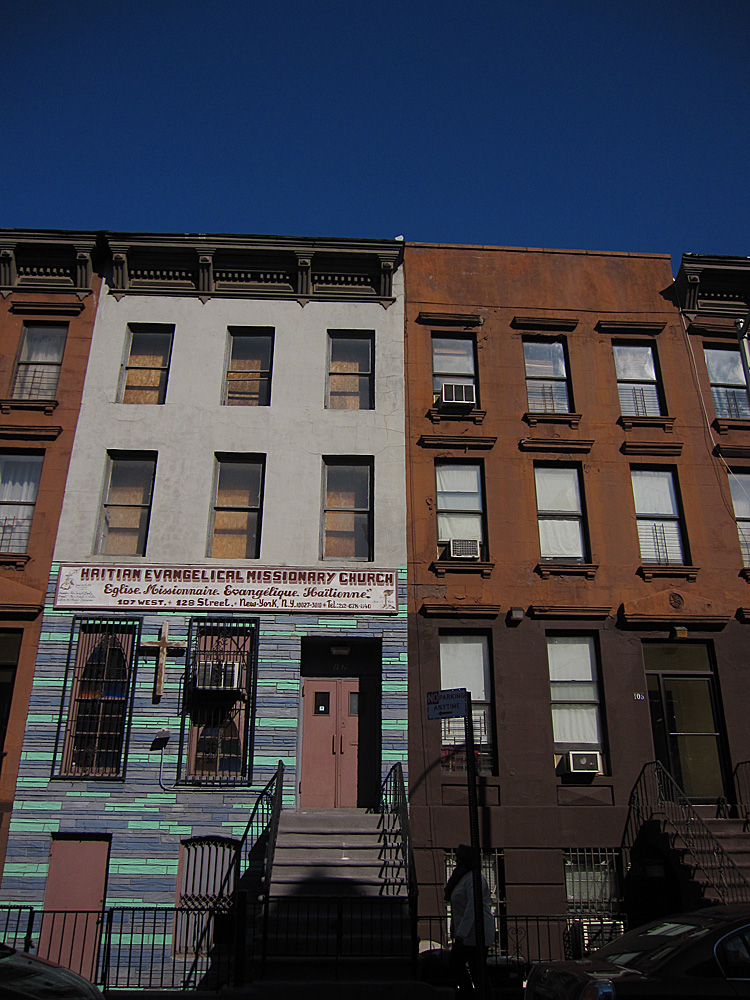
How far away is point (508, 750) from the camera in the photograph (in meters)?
13.8

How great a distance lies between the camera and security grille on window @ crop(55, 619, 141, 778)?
44.2ft

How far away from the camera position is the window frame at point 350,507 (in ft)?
49.7

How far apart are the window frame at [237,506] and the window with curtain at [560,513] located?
17.7ft

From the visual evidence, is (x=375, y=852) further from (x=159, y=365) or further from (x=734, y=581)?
(x=159, y=365)

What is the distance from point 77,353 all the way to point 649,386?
11915mm

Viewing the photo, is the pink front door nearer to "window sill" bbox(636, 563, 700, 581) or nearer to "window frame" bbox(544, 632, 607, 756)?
"window frame" bbox(544, 632, 607, 756)

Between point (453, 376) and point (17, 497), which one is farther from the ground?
point (453, 376)

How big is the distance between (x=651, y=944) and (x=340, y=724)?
24.5ft

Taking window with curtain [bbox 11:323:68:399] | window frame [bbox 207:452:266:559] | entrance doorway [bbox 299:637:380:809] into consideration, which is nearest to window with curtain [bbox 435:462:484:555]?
entrance doorway [bbox 299:637:380:809]

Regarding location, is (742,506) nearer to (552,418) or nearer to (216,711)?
(552,418)

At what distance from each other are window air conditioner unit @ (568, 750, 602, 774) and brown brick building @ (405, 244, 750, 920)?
34 mm

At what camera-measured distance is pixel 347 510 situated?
15.5 meters

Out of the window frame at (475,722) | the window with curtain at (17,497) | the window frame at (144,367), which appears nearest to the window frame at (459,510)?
the window frame at (475,722)

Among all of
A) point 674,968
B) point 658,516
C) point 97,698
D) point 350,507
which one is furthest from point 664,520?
point 97,698
